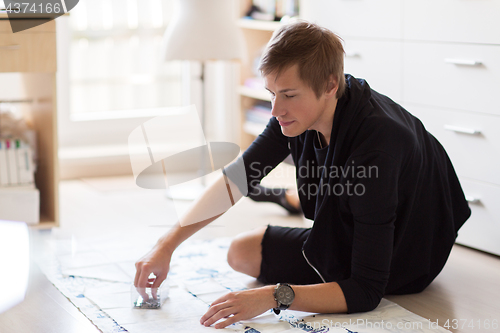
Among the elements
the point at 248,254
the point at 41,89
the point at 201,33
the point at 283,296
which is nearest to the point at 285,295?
the point at 283,296

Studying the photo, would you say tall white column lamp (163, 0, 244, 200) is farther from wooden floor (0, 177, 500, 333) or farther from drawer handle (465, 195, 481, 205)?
drawer handle (465, 195, 481, 205)

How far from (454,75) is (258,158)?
75 cm

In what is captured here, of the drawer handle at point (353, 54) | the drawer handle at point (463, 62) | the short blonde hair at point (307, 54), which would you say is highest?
the short blonde hair at point (307, 54)

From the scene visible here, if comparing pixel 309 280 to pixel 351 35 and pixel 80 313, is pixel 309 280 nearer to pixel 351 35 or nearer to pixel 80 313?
pixel 80 313

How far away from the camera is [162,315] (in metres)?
1.39

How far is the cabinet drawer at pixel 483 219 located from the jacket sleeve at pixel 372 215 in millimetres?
695

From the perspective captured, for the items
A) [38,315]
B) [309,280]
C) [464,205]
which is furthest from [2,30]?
[464,205]

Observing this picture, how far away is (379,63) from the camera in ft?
6.99

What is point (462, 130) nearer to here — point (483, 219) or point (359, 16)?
point (483, 219)

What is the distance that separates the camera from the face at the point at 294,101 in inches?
49.3

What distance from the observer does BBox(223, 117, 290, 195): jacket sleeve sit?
154 cm

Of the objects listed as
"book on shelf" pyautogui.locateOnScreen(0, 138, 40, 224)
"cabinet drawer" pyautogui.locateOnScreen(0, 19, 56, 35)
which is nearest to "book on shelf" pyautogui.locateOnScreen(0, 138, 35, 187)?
"book on shelf" pyautogui.locateOnScreen(0, 138, 40, 224)

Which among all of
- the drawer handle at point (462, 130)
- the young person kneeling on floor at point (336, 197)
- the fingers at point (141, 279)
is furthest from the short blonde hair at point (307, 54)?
A: the drawer handle at point (462, 130)

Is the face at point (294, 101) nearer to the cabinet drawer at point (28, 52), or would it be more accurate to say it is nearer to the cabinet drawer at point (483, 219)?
the cabinet drawer at point (483, 219)
